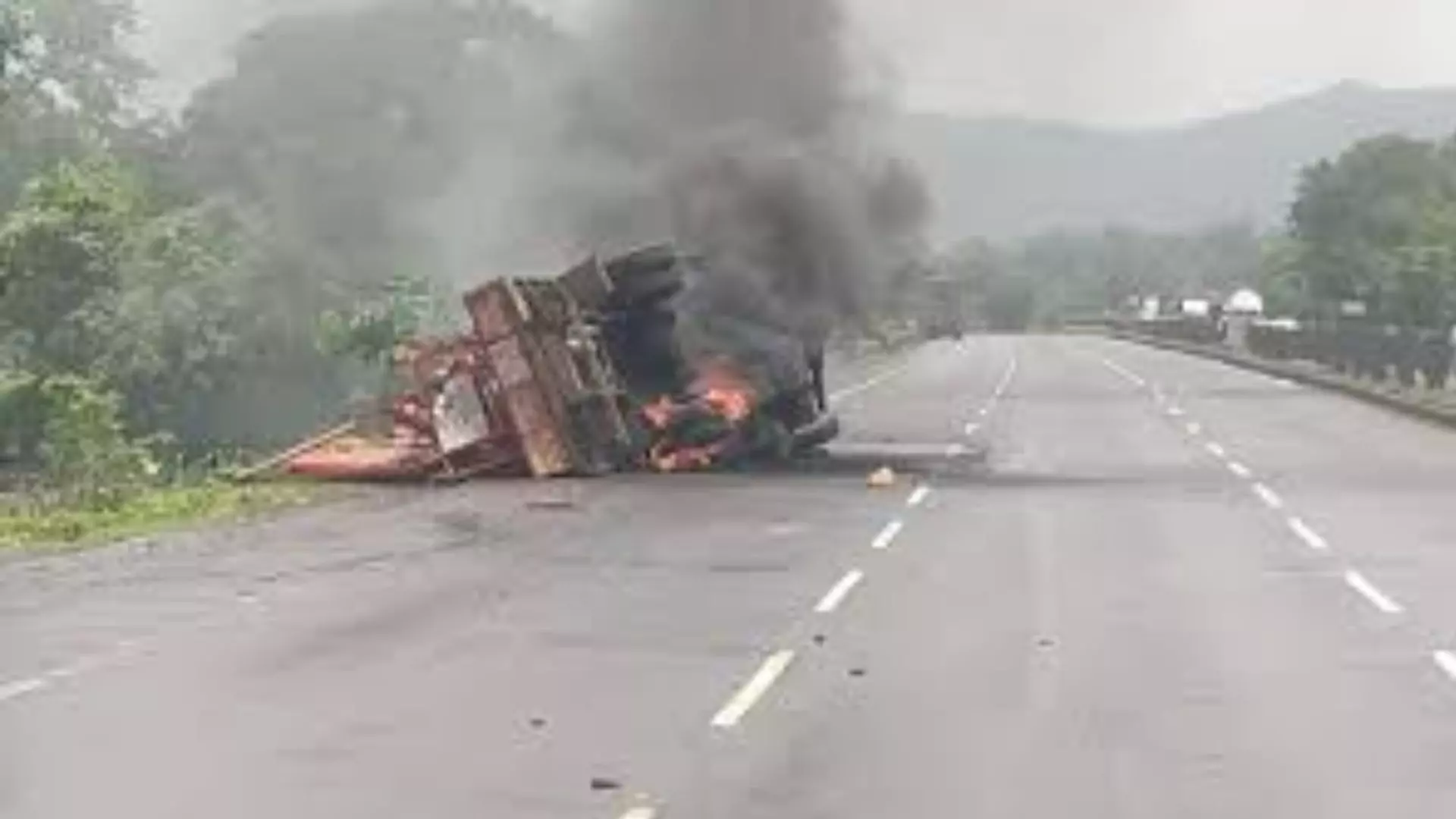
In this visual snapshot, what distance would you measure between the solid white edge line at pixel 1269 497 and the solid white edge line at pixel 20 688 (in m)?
14.5

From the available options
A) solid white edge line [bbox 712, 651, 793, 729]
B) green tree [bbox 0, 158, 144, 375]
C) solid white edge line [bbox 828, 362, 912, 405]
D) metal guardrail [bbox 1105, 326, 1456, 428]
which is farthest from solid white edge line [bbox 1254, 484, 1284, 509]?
green tree [bbox 0, 158, 144, 375]

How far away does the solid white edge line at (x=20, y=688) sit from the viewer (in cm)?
1151

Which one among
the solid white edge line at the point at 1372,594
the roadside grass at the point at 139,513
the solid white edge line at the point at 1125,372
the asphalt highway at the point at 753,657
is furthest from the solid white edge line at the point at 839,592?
the solid white edge line at the point at 1125,372

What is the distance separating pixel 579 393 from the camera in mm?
26562

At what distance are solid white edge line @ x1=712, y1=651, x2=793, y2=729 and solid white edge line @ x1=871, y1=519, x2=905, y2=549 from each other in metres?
6.66

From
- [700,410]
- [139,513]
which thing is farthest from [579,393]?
[139,513]

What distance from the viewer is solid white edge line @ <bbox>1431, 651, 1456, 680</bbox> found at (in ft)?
41.0

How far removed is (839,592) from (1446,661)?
452cm

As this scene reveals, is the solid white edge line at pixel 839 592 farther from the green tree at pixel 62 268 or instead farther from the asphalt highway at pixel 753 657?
the green tree at pixel 62 268

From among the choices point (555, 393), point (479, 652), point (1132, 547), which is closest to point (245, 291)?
point (555, 393)

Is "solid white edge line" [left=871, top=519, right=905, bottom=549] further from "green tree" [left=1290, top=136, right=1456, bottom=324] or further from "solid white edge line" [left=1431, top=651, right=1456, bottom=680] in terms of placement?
"green tree" [left=1290, top=136, right=1456, bottom=324]

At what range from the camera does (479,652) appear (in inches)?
517

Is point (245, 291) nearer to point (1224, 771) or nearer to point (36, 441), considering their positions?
point (36, 441)

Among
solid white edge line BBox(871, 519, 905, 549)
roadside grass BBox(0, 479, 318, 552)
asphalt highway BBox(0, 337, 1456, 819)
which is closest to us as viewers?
asphalt highway BBox(0, 337, 1456, 819)
